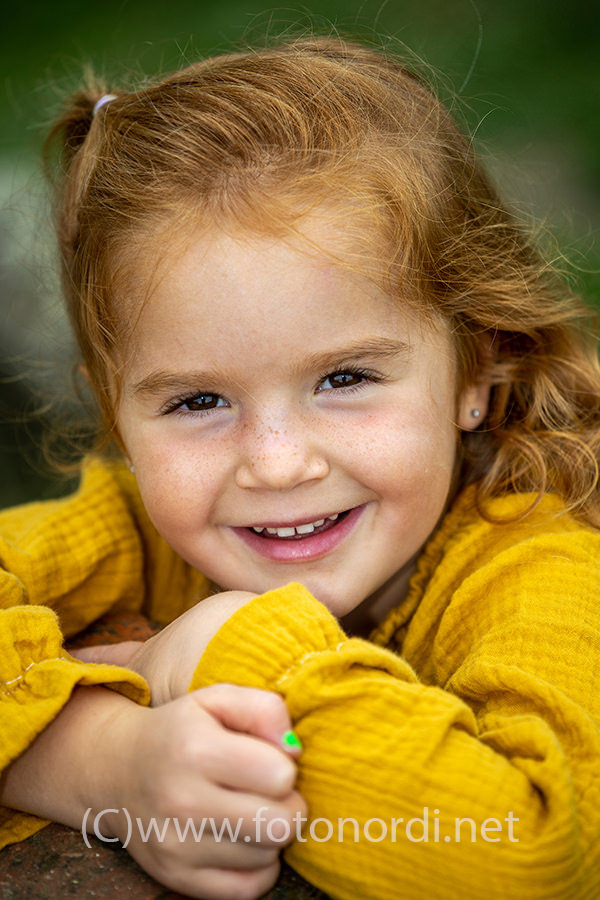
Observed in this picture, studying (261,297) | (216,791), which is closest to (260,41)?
(261,297)

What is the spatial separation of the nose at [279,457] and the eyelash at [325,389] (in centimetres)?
10

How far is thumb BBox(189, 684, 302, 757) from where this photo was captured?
4.36ft

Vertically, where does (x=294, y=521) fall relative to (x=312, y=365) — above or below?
below

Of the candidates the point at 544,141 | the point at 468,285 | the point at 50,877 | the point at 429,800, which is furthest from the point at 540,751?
the point at 544,141

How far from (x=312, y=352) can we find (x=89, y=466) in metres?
1.14

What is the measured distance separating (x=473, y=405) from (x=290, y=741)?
3.49 ft

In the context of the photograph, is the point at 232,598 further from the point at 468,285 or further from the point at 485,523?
the point at 468,285

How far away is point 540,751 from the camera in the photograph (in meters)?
1.37

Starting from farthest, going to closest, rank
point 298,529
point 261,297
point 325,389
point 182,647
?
1. point 298,529
2. point 325,389
3. point 261,297
4. point 182,647

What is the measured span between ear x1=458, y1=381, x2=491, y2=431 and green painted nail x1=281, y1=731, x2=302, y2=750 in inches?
37.6

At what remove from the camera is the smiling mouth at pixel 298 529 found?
192 cm

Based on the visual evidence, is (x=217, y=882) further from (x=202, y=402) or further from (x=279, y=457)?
(x=202, y=402)

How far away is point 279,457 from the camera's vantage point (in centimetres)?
173

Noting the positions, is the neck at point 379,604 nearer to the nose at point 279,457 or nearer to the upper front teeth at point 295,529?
the upper front teeth at point 295,529
